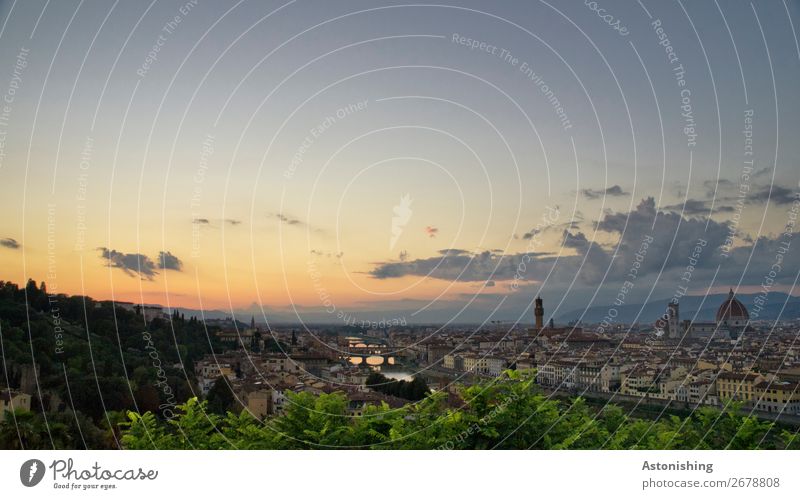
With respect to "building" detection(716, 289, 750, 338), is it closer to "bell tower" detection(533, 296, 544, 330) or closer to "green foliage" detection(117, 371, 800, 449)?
"bell tower" detection(533, 296, 544, 330)

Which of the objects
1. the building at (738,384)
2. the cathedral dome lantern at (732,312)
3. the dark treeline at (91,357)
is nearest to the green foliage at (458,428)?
the dark treeline at (91,357)

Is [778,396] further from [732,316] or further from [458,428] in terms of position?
[458,428]

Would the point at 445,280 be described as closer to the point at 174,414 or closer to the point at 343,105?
the point at 343,105

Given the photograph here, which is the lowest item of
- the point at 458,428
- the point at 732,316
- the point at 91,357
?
the point at 458,428
